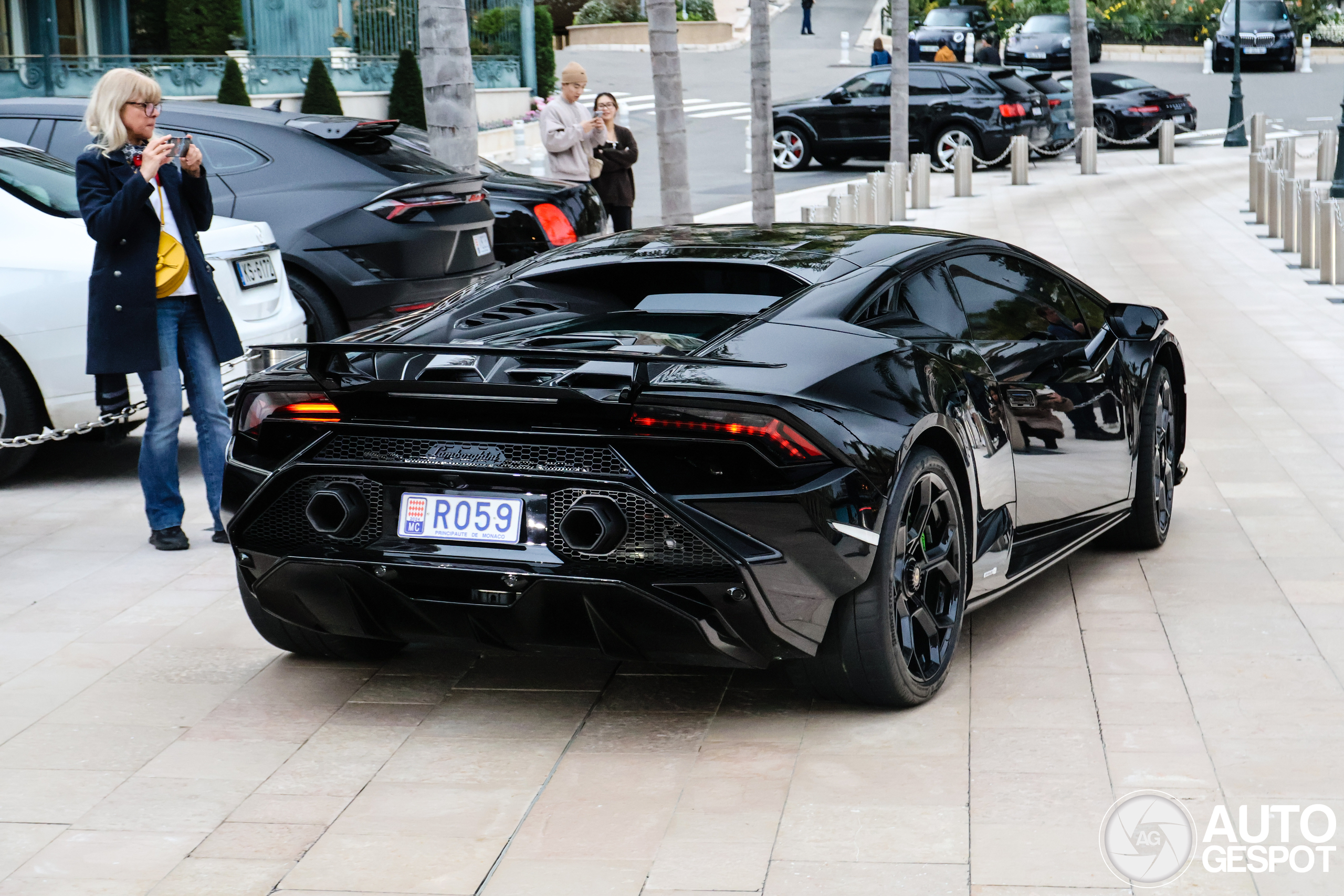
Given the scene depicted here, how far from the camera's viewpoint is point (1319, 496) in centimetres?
708

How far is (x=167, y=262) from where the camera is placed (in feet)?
20.7

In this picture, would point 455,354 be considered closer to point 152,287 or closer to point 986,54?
point 152,287

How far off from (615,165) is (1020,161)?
12.5 m

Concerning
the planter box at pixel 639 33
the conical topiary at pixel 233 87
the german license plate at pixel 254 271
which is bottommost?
the german license plate at pixel 254 271

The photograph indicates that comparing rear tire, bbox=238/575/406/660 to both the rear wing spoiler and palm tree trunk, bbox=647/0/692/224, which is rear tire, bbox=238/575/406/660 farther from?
Answer: palm tree trunk, bbox=647/0/692/224

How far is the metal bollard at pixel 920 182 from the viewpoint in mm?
22141

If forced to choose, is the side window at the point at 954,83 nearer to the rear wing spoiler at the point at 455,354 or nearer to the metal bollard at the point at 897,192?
the metal bollard at the point at 897,192

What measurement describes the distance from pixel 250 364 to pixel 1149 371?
3930mm

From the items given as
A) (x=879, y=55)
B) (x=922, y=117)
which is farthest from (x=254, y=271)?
(x=879, y=55)

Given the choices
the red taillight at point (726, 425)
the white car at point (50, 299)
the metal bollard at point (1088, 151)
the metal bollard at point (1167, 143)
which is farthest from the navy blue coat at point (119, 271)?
the metal bollard at point (1167, 143)

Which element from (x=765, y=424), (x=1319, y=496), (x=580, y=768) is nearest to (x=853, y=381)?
(x=765, y=424)

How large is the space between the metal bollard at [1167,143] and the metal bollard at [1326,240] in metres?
12.5

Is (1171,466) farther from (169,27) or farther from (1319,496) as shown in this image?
(169,27)

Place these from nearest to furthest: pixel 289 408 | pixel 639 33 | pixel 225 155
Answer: pixel 289 408 < pixel 225 155 < pixel 639 33
